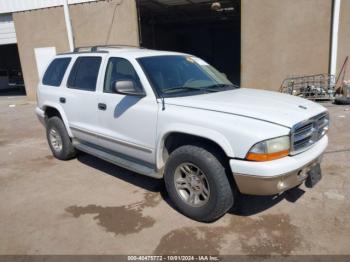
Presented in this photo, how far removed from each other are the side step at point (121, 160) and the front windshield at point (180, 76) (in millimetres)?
964

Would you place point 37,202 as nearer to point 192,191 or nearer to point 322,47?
point 192,191

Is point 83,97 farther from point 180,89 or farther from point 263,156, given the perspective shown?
point 263,156

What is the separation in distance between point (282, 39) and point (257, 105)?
26.5ft

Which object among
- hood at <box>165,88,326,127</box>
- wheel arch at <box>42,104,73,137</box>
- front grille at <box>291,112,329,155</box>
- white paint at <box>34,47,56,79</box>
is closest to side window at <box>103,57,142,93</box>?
hood at <box>165,88,326,127</box>

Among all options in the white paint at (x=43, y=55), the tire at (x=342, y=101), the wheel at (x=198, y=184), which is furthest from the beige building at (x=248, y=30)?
the wheel at (x=198, y=184)

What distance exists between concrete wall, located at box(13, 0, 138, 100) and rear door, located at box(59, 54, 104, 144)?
25.6 ft

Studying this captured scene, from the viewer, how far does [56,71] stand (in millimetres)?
5594

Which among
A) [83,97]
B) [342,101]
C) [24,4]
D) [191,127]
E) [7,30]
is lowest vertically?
[342,101]

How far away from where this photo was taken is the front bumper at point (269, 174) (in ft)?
9.57

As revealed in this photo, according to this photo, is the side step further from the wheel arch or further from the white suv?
the wheel arch

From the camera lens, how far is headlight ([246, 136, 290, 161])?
2.90 meters

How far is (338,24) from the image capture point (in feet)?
32.1

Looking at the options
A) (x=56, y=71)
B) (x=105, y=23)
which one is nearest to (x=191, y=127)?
(x=56, y=71)

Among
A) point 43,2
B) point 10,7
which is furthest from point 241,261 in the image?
point 10,7
